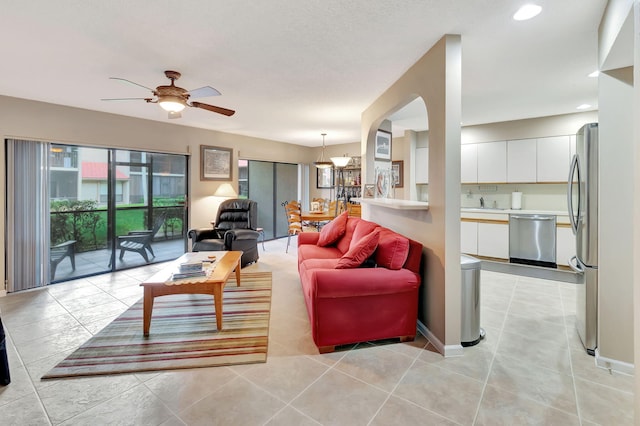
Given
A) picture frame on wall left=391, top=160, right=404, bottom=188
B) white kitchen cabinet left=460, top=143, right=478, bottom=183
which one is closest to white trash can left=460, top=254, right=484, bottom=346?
white kitchen cabinet left=460, top=143, right=478, bottom=183

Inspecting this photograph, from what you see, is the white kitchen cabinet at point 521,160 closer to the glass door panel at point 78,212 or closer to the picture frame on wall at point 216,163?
the picture frame on wall at point 216,163

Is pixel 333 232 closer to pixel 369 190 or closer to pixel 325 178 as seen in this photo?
pixel 369 190

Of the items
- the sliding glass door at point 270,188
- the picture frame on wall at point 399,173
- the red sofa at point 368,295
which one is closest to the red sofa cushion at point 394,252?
the red sofa at point 368,295

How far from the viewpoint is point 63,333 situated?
2.84 m

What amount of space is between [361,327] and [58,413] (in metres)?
2.01

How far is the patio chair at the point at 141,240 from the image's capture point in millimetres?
5133

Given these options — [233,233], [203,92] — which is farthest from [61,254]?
[203,92]

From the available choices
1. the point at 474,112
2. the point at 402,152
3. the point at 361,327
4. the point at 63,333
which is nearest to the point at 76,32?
the point at 63,333

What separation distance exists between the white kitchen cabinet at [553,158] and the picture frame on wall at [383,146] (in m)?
2.48

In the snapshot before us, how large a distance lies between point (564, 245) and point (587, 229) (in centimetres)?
292

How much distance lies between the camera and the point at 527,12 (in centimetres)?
217

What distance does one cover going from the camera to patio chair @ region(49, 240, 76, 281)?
447 centimetres

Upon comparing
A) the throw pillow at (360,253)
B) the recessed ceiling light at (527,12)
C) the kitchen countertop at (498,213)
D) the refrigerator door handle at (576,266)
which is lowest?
the refrigerator door handle at (576,266)

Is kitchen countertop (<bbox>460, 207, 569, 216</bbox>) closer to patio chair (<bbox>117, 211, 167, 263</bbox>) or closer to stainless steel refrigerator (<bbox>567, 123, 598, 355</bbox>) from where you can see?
stainless steel refrigerator (<bbox>567, 123, 598, 355</bbox>)
